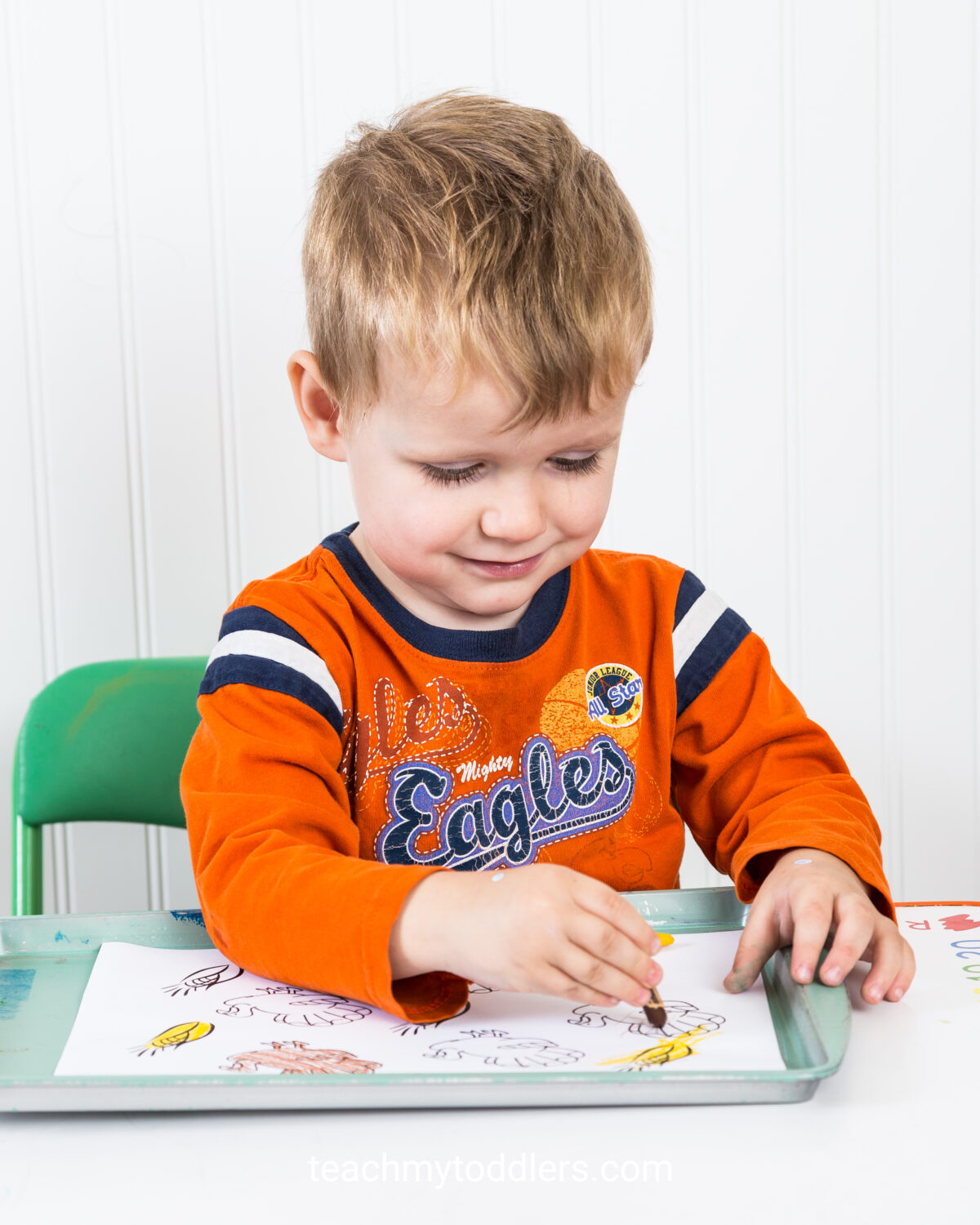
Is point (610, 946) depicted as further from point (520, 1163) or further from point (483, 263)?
point (483, 263)

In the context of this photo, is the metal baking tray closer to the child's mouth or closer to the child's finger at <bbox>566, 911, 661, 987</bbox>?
the child's finger at <bbox>566, 911, 661, 987</bbox>

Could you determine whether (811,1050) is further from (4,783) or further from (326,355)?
(4,783)

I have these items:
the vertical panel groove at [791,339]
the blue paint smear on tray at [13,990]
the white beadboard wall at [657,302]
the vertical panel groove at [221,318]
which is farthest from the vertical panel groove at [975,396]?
the blue paint smear on tray at [13,990]

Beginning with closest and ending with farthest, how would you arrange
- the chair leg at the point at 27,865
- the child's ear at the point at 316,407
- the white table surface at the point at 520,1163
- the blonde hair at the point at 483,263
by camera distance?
the white table surface at the point at 520,1163
the blonde hair at the point at 483,263
the child's ear at the point at 316,407
the chair leg at the point at 27,865

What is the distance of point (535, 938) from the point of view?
48cm

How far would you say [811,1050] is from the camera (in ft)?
1.48

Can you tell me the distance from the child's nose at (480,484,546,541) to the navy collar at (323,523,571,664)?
0.12 meters

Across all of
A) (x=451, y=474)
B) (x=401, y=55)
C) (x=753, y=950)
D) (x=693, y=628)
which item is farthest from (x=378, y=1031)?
(x=401, y=55)

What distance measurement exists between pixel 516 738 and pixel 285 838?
20 centimetres

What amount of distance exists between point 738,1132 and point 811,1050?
66 mm

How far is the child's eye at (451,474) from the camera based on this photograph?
0.61 metres

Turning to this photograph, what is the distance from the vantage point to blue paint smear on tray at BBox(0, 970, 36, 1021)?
515 mm

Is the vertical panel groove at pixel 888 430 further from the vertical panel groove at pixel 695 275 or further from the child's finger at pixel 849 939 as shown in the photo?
the child's finger at pixel 849 939

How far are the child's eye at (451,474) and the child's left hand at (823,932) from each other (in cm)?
25
